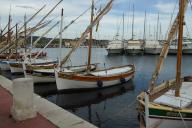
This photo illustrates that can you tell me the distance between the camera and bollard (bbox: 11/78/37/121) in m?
9.15

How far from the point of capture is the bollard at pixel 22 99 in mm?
9148

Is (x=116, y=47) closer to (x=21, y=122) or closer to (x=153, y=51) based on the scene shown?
(x=153, y=51)

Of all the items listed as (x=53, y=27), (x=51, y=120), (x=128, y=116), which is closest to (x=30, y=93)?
(x=51, y=120)

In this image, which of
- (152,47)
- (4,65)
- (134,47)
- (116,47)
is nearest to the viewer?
(4,65)

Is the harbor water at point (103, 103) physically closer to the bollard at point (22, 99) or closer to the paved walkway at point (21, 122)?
the paved walkway at point (21, 122)

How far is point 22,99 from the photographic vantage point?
30.2 ft

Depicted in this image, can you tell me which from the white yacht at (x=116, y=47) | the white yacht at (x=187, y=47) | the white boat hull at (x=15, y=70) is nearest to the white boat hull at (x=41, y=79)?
the white boat hull at (x=15, y=70)

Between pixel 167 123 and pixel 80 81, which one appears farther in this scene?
pixel 80 81

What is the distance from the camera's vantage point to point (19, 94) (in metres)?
9.16

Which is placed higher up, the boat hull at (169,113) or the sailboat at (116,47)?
the sailboat at (116,47)

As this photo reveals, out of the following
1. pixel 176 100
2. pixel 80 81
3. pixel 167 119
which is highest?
pixel 176 100

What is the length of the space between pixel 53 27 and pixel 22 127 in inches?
876

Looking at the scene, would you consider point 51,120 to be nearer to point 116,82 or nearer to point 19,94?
point 19,94

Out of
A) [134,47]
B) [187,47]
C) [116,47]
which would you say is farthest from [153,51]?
[116,47]
